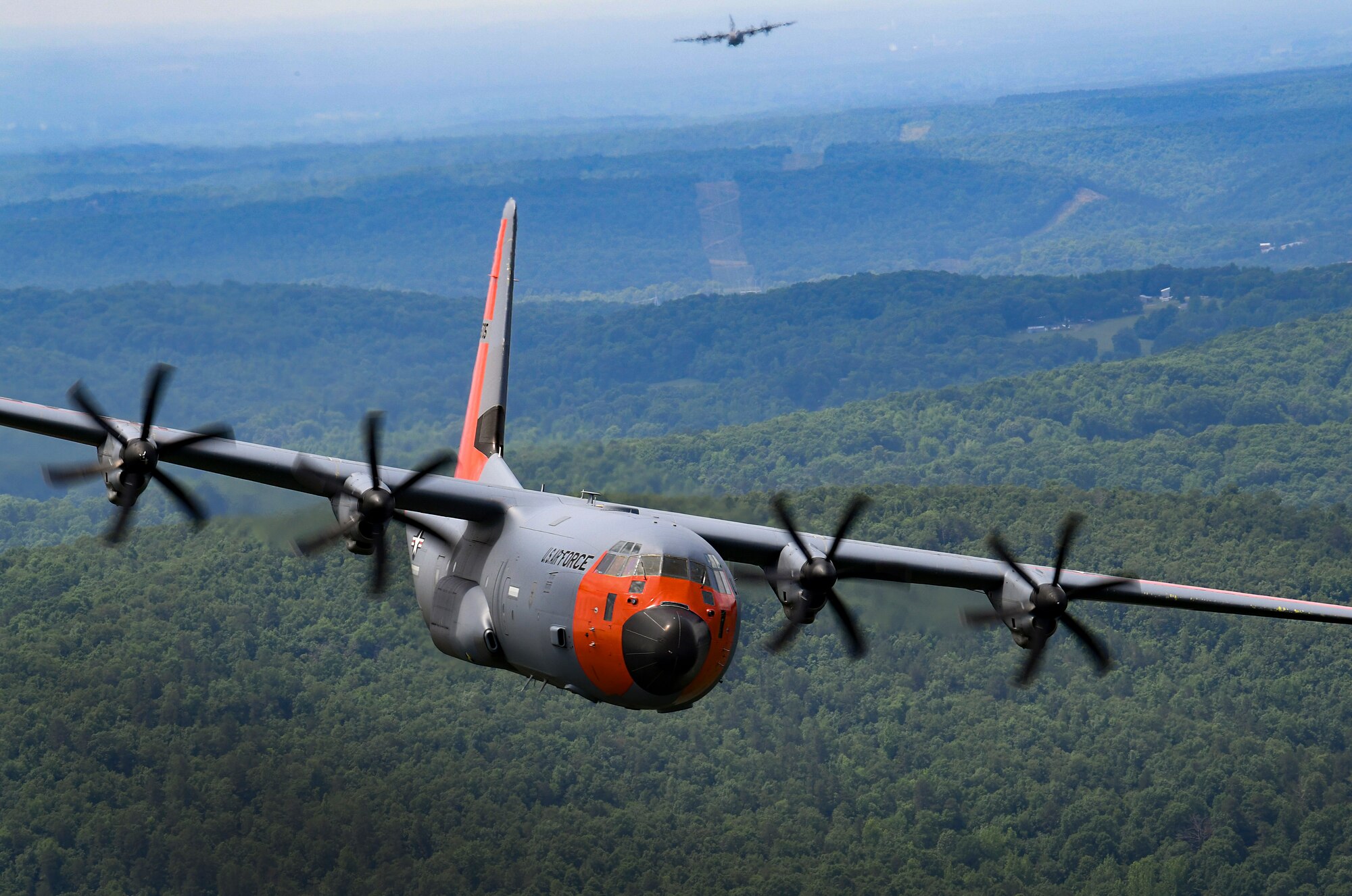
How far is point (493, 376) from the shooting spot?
4741 centimetres

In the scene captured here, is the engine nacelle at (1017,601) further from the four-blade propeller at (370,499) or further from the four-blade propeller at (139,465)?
the four-blade propeller at (139,465)

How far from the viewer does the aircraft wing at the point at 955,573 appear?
126 ft

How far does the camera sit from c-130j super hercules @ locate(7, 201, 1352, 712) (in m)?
31.7

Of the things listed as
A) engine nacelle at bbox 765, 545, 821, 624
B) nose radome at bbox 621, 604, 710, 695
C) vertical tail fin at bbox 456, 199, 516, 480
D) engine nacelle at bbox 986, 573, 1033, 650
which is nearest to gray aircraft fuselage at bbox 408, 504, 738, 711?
nose radome at bbox 621, 604, 710, 695

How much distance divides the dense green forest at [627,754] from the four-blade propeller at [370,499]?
71239mm

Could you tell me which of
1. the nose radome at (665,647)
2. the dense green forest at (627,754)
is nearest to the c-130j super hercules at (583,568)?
the nose radome at (665,647)

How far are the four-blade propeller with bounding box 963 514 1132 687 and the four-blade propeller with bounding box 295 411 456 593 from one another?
14087 mm

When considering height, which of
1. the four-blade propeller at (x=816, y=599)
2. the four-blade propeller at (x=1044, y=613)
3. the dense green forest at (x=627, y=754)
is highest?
the four-blade propeller at (x=816, y=599)

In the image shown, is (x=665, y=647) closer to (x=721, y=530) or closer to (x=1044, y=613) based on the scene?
(x=721, y=530)

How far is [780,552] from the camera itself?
125ft

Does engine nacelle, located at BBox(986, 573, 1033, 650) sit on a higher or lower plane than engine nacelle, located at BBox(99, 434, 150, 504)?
lower

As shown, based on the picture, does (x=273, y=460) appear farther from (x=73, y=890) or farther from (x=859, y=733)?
(x=859, y=733)

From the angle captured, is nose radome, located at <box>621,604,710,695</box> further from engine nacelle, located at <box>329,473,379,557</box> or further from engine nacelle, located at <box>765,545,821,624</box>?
engine nacelle, located at <box>329,473,379,557</box>

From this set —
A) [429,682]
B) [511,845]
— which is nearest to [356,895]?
[511,845]
